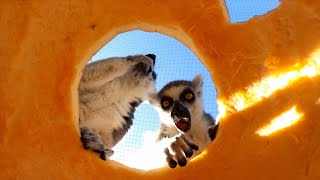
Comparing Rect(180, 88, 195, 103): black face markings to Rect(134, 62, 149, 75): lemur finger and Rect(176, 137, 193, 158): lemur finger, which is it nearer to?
Rect(134, 62, 149, 75): lemur finger

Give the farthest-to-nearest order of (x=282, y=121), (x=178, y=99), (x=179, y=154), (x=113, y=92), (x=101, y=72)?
(x=178, y=99), (x=113, y=92), (x=101, y=72), (x=179, y=154), (x=282, y=121)

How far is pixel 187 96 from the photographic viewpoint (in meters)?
4.55

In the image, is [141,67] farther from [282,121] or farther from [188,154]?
[282,121]

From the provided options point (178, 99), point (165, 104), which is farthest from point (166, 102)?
point (178, 99)

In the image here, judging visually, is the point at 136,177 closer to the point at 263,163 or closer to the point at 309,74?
the point at 263,163

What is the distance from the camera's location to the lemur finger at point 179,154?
7.40ft

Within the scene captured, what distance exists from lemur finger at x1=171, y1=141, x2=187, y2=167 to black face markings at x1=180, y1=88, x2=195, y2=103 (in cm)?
184

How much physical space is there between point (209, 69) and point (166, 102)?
238 cm

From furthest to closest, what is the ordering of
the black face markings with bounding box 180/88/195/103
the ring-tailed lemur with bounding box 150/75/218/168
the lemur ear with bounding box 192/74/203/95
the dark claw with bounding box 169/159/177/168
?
the lemur ear with bounding box 192/74/203/95 < the black face markings with bounding box 180/88/195/103 < the ring-tailed lemur with bounding box 150/75/218/168 < the dark claw with bounding box 169/159/177/168

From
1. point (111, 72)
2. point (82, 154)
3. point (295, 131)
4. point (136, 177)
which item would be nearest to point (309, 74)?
point (295, 131)

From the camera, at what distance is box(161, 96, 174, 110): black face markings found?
179 inches

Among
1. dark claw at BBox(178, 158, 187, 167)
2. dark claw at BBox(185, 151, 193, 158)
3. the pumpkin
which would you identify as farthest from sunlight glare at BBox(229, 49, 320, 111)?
dark claw at BBox(185, 151, 193, 158)

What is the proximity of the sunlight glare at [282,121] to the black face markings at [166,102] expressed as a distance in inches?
100

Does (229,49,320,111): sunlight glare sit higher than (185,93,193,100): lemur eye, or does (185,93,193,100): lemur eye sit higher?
(229,49,320,111): sunlight glare
